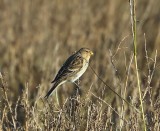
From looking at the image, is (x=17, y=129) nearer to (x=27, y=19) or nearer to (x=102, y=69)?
(x=102, y=69)

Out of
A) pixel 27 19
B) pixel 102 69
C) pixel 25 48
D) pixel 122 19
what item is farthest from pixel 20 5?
pixel 102 69

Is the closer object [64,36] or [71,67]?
[71,67]

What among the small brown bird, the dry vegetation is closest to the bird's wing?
the small brown bird

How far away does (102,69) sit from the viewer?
27.9 feet

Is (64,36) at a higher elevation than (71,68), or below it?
higher

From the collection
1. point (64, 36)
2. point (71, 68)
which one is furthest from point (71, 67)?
point (64, 36)

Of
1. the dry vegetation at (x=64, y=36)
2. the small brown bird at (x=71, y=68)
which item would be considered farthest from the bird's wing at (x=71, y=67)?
the dry vegetation at (x=64, y=36)

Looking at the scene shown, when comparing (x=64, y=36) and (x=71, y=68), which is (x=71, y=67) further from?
(x=64, y=36)

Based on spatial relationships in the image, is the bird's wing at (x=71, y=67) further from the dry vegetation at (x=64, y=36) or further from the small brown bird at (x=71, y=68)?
the dry vegetation at (x=64, y=36)

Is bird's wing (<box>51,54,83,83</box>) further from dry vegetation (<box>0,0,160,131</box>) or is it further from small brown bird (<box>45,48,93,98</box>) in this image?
dry vegetation (<box>0,0,160,131</box>)

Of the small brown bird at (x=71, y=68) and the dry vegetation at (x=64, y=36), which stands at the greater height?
the dry vegetation at (x=64, y=36)

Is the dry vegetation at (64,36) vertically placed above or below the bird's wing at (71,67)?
above

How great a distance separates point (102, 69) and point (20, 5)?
8.06 ft

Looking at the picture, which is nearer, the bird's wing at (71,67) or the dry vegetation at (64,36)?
the bird's wing at (71,67)
